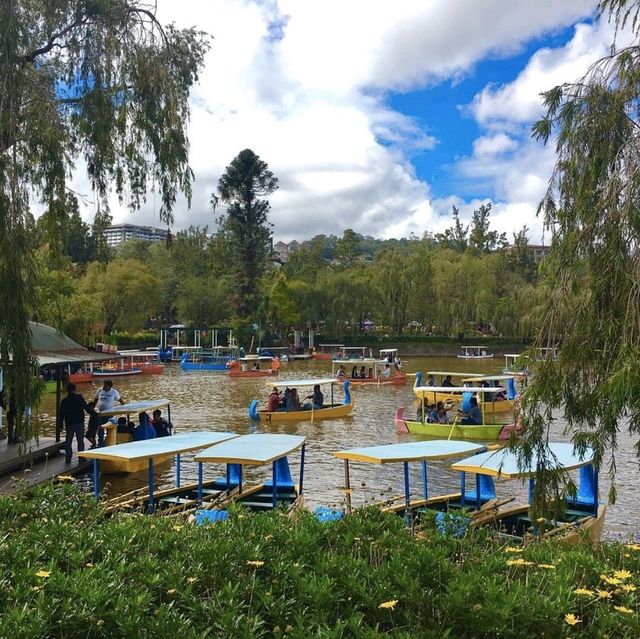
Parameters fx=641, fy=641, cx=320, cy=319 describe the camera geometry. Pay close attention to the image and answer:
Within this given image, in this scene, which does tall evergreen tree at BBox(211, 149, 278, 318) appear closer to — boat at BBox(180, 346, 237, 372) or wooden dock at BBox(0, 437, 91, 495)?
boat at BBox(180, 346, 237, 372)

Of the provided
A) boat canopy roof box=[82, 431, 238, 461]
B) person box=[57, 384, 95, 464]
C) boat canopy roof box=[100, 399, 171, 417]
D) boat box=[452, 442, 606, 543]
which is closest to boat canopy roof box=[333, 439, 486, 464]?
boat box=[452, 442, 606, 543]

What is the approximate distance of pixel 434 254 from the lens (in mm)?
71062

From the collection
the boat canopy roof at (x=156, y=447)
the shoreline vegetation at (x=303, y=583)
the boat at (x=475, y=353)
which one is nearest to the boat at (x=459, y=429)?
the boat canopy roof at (x=156, y=447)

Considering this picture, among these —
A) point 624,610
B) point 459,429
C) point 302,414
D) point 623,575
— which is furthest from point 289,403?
point 624,610

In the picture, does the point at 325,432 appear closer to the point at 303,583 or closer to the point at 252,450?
the point at 252,450

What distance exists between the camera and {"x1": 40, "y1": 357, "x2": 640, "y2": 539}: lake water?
518 inches

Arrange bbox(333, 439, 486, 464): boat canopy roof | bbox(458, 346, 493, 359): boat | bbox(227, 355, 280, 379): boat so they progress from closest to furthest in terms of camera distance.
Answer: bbox(333, 439, 486, 464): boat canopy roof < bbox(227, 355, 280, 379): boat < bbox(458, 346, 493, 359): boat

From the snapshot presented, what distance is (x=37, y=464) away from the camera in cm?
1346

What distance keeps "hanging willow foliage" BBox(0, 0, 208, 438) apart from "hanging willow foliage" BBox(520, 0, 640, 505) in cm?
537

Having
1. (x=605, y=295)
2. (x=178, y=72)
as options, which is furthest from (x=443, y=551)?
(x=178, y=72)

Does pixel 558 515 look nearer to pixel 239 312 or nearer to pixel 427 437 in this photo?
pixel 427 437

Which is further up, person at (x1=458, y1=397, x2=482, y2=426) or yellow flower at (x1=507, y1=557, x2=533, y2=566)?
yellow flower at (x1=507, y1=557, x2=533, y2=566)

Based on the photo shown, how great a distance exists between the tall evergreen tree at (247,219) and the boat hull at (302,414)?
41.1 meters

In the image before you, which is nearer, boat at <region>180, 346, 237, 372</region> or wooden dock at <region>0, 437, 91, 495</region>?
wooden dock at <region>0, 437, 91, 495</region>
